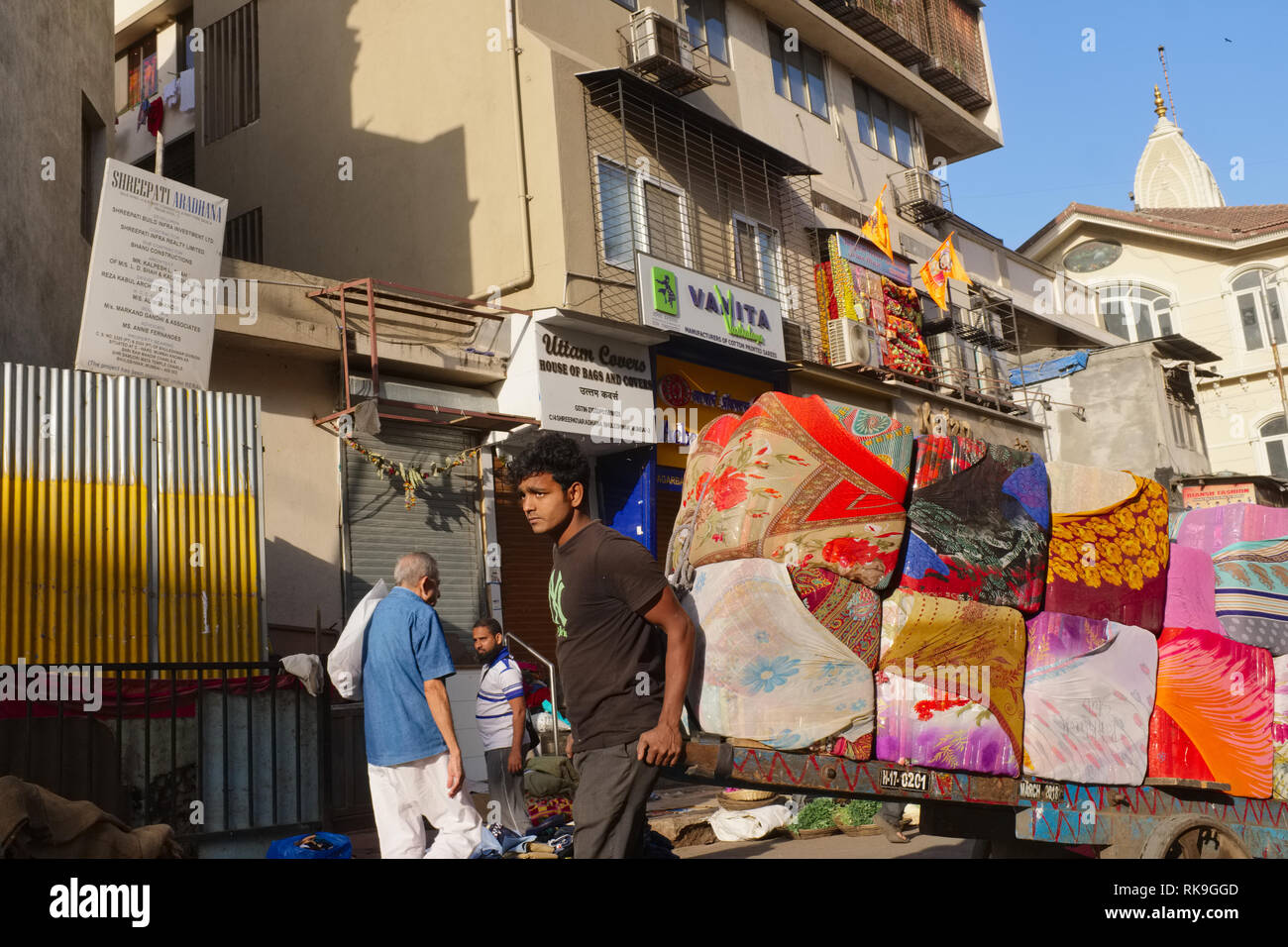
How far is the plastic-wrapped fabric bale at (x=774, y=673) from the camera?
3869 mm

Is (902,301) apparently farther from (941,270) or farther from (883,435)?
(883,435)

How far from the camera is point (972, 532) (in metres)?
4.32

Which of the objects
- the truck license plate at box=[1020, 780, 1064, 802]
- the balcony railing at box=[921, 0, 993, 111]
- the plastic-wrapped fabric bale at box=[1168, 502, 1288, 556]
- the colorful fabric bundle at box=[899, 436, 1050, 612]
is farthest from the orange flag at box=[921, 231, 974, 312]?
the truck license plate at box=[1020, 780, 1064, 802]

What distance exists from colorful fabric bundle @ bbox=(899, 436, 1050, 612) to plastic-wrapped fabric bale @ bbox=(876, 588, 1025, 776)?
10cm

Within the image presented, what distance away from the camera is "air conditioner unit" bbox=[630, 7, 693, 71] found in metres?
15.8

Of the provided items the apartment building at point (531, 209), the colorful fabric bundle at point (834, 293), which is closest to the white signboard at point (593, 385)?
the apartment building at point (531, 209)

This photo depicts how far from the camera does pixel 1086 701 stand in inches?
171

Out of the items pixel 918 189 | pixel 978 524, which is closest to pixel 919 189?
pixel 918 189

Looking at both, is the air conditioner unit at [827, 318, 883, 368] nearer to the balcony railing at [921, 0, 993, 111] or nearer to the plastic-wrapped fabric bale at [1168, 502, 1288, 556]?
the balcony railing at [921, 0, 993, 111]

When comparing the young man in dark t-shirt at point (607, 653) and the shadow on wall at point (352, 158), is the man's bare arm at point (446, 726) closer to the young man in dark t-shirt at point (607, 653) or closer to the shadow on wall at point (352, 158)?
the young man in dark t-shirt at point (607, 653)

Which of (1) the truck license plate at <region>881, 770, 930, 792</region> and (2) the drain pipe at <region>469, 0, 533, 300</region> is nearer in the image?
(1) the truck license plate at <region>881, 770, 930, 792</region>

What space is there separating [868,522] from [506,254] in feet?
35.7

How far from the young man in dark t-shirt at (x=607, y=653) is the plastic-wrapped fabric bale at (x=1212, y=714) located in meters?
2.02

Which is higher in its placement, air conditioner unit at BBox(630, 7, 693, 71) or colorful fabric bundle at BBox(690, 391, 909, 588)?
air conditioner unit at BBox(630, 7, 693, 71)
